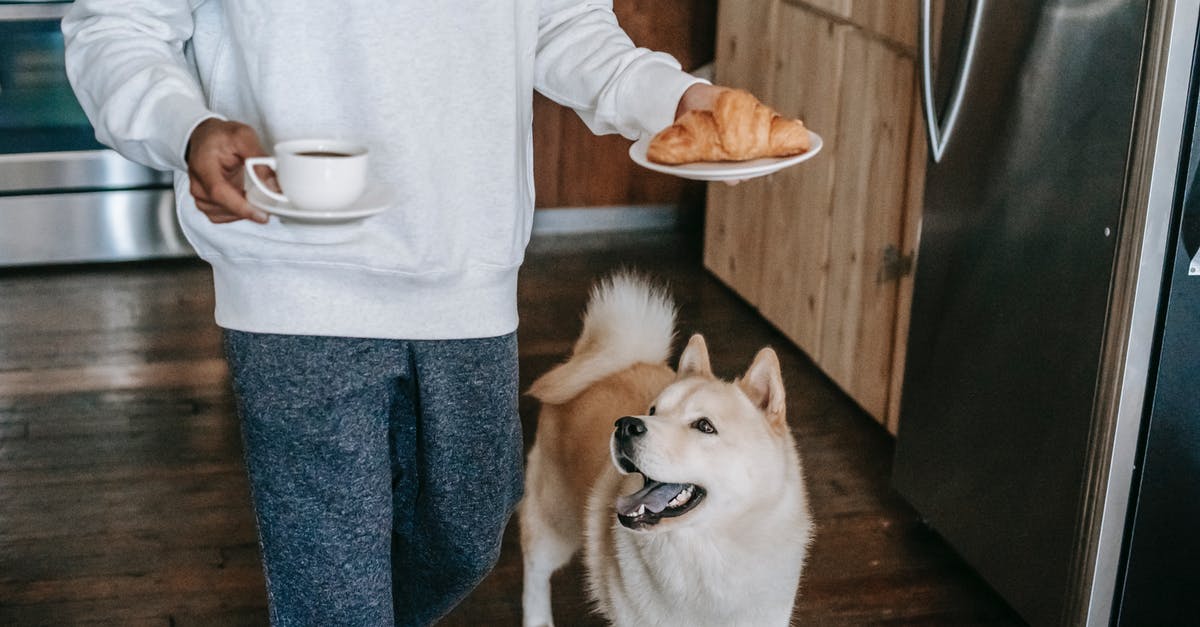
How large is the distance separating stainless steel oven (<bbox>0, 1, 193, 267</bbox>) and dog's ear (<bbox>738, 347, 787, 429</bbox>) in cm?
262

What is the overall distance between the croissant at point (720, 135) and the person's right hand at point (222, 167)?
40 centimetres

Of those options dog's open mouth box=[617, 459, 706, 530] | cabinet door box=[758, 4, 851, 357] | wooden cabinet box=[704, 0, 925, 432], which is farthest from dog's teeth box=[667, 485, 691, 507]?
cabinet door box=[758, 4, 851, 357]

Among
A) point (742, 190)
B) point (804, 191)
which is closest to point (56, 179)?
point (742, 190)

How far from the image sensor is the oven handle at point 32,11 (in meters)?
3.48

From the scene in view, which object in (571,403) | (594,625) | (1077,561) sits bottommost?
(594,625)

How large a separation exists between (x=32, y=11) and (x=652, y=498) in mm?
2747

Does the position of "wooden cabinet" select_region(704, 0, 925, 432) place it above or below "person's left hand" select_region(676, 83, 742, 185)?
below

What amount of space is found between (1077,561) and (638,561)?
2.27 ft

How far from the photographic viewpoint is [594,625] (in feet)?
6.89

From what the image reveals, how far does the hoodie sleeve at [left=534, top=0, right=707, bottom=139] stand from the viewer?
4.09 feet

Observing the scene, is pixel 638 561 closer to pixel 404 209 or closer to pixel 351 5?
pixel 404 209

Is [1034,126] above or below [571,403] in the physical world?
above

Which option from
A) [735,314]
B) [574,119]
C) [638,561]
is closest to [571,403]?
[638,561]

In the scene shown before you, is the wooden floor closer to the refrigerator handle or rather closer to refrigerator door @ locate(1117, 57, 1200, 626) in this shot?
refrigerator door @ locate(1117, 57, 1200, 626)
